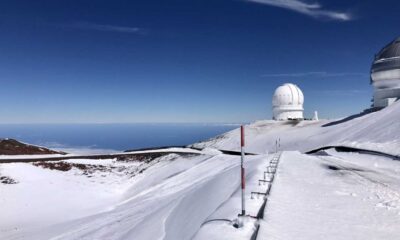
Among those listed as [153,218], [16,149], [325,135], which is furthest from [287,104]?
Answer: [153,218]

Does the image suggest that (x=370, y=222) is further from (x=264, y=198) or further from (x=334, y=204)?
(x=264, y=198)

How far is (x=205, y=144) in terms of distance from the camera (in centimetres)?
5550

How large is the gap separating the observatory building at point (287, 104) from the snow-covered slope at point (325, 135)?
4.93 m

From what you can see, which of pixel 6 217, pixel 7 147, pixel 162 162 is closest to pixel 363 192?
pixel 6 217

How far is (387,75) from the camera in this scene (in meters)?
49.0

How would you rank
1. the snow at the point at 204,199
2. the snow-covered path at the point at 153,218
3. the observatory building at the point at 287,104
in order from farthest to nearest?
1. the observatory building at the point at 287,104
2. the snow-covered path at the point at 153,218
3. the snow at the point at 204,199

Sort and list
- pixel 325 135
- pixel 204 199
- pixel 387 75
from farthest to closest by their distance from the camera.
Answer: pixel 387 75
pixel 325 135
pixel 204 199

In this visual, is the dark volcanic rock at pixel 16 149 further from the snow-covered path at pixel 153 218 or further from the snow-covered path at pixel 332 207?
the snow-covered path at pixel 332 207

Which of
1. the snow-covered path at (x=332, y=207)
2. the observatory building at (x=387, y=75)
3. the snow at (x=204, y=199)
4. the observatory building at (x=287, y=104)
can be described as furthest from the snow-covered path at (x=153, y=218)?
the observatory building at (x=287, y=104)

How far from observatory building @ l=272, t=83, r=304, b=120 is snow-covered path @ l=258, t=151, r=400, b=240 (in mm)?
52734

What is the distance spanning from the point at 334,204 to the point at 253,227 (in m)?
3.52

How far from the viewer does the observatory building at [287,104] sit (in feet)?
219

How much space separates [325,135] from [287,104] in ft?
80.3

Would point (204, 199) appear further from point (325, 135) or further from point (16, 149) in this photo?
point (16, 149)
